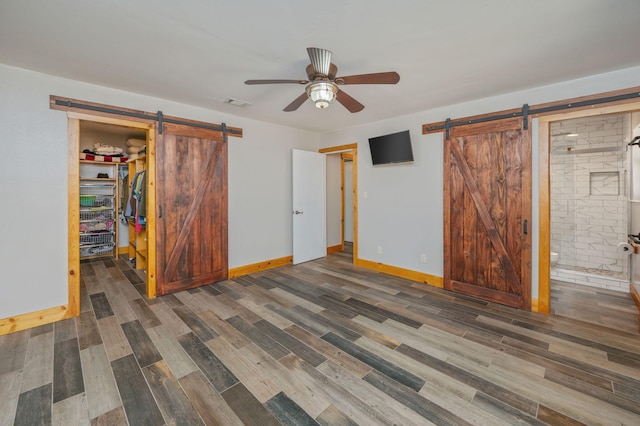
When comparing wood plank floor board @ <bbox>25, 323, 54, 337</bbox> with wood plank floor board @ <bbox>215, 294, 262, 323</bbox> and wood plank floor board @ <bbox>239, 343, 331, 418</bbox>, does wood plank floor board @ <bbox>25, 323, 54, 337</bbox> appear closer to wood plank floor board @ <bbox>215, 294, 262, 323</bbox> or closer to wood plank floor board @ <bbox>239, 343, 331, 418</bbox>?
wood plank floor board @ <bbox>215, 294, 262, 323</bbox>

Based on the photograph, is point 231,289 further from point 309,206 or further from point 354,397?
point 354,397

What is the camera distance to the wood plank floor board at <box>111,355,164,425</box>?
5.31 feet

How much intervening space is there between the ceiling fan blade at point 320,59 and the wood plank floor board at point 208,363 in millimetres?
2436

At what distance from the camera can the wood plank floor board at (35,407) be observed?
1.60 metres

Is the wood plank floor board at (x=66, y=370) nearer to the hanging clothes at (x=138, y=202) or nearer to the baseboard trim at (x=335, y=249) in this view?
the hanging clothes at (x=138, y=202)

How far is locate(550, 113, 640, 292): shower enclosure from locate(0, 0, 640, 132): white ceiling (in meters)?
2.21

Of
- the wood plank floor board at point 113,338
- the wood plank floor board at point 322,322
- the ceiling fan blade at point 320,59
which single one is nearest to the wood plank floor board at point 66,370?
the wood plank floor board at point 113,338

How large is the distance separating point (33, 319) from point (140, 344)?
4.36 ft

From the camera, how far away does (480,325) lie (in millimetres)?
2750

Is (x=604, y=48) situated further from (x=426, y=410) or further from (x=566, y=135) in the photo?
(x=426, y=410)

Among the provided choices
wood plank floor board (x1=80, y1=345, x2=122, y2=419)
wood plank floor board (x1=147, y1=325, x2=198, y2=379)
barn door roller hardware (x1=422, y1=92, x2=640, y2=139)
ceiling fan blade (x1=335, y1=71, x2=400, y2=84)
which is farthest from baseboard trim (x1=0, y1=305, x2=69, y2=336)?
barn door roller hardware (x1=422, y1=92, x2=640, y2=139)

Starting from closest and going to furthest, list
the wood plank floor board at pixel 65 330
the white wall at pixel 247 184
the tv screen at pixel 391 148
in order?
the wood plank floor board at pixel 65 330, the white wall at pixel 247 184, the tv screen at pixel 391 148

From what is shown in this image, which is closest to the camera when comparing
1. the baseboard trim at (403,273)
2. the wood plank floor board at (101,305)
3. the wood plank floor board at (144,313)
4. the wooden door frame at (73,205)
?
the wood plank floor board at (144,313)

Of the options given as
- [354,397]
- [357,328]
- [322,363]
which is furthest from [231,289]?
[354,397]
